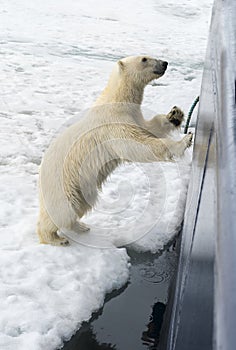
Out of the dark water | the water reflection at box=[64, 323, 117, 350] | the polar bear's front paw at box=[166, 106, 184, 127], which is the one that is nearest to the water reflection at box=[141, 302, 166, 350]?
the dark water

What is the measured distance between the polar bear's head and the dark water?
115cm

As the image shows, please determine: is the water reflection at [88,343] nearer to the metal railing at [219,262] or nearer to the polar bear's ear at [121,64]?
the metal railing at [219,262]

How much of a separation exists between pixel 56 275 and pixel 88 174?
2.12 feet

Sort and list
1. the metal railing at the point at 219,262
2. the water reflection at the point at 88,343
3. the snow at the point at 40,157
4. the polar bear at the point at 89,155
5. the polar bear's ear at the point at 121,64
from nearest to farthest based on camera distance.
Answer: the metal railing at the point at 219,262 < the water reflection at the point at 88,343 < the snow at the point at 40,157 < the polar bear at the point at 89,155 < the polar bear's ear at the point at 121,64

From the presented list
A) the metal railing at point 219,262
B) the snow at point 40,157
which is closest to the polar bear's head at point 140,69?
the snow at point 40,157

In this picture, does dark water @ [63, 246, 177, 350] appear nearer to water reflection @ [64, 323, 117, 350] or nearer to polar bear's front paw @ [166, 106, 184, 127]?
water reflection @ [64, 323, 117, 350]

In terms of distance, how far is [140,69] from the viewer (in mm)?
3682

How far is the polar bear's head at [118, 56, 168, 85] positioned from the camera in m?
3.65

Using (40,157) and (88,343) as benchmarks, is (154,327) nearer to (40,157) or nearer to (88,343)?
(88,343)

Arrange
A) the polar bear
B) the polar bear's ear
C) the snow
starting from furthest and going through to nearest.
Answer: the polar bear's ear
the polar bear
the snow

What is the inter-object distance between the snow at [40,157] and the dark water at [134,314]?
6 centimetres

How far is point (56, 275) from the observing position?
10.6 ft

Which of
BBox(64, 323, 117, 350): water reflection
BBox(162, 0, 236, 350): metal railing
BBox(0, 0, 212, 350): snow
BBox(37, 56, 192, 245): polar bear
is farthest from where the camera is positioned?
BBox(37, 56, 192, 245): polar bear

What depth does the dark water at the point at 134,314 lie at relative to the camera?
2.80m
